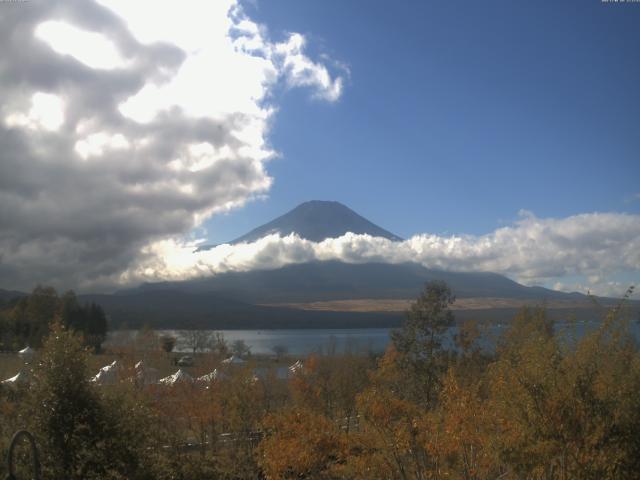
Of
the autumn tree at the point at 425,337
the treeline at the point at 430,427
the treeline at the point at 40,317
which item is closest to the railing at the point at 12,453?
the treeline at the point at 430,427

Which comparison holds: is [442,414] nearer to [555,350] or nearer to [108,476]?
[555,350]

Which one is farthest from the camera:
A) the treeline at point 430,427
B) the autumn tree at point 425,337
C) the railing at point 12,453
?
the autumn tree at point 425,337

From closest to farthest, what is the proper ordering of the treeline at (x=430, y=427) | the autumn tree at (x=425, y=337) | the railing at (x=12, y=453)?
the railing at (x=12, y=453) < the treeline at (x=430, y=427) < the autumn tree at (x=425, y=337)

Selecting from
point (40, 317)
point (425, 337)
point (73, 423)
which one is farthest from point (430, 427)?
point (40, 317)

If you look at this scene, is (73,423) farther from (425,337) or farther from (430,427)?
(425,337)

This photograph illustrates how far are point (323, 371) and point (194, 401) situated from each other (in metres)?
10.9

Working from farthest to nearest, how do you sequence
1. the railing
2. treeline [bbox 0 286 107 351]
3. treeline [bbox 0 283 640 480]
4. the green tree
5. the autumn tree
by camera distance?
treeline [bbox 0 286 107 351] → the autumn tree → the green tree → treeline [bbox 0 283 640 480] → the railing

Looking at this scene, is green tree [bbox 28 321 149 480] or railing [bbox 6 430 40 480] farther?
green tree [bbox 28 321 149 480]

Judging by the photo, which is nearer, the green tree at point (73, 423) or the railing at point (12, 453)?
the railing at point (12, 453)

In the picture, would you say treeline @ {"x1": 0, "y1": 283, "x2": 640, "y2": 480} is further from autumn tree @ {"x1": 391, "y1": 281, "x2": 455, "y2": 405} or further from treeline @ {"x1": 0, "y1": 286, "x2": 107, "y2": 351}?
treeline @ {"x1": 0, "y1": 286, "x2": 107, "y2": 351}

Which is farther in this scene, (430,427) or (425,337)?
(425,337)

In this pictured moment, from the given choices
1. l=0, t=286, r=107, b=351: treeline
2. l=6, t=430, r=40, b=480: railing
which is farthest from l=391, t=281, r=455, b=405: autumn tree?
l=0, t=286, r=107, b=351: treeline

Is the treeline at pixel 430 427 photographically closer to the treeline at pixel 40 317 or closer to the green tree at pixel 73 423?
the green tree at pixel 73 423

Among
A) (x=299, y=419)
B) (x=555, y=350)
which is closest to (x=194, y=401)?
(x=299, y=419)
